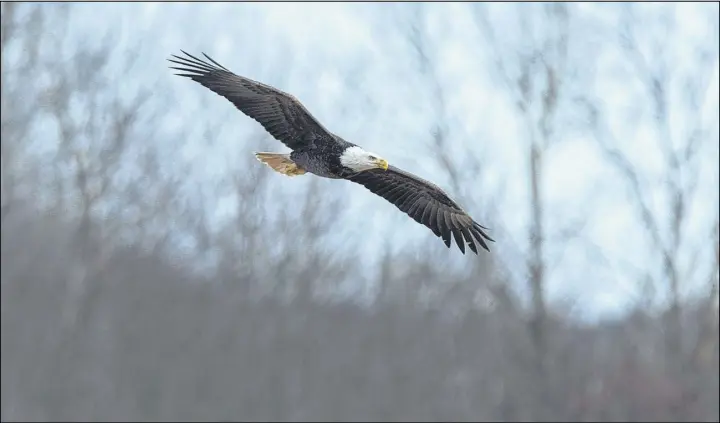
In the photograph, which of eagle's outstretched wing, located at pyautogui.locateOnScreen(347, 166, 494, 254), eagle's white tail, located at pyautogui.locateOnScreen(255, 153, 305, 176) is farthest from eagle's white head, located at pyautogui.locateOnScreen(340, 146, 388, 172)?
eagle's outstretched wing, located at pyautogui.locateOnScreen(347, 166, 494, 254)

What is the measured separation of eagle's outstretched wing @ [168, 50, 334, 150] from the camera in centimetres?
937

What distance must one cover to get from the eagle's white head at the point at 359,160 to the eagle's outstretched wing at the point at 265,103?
234 millimetres

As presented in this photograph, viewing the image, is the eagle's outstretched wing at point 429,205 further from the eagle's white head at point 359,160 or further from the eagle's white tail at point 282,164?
the eagle's white head at point 359,160

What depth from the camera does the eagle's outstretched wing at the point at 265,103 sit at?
9367mm

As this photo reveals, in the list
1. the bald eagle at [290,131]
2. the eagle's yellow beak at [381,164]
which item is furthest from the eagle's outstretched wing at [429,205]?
the eagle's yellow beak at [381,164]

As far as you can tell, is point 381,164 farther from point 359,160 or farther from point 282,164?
point 282,164

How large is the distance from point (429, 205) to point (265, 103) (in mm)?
1669

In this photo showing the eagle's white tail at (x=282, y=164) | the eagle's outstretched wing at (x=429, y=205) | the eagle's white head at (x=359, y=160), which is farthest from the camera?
the eagle's outstretched wing at (x=429, y=205)

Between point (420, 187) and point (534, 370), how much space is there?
1155cm

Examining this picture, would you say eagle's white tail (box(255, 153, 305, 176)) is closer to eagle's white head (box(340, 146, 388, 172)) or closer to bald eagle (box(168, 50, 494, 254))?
bald eagle (box(168, 50, 494, 254))

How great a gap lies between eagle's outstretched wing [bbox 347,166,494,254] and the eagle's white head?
1.01m

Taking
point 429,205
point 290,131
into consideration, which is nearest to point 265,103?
point 290,131

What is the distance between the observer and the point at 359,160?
912 centimetres

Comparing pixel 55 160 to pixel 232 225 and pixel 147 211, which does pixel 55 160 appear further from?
pixel 232 225
